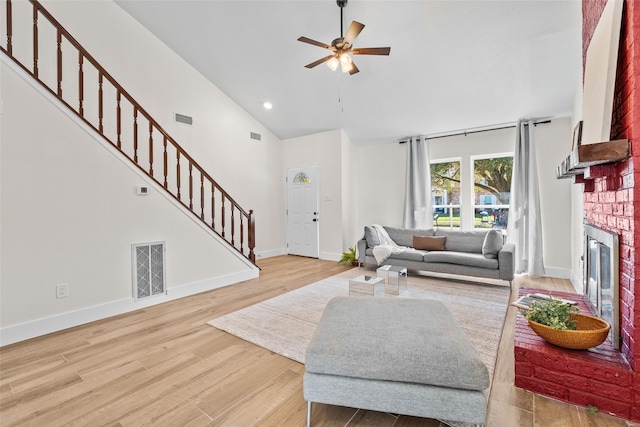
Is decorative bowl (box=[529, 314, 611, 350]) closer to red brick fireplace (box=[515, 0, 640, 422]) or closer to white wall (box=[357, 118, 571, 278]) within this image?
red brick fireplace (box=[515, 0, 640, 422])

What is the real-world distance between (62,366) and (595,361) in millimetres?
3704

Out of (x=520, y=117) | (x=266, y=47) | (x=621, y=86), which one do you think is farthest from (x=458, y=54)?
(x=266, y=47)

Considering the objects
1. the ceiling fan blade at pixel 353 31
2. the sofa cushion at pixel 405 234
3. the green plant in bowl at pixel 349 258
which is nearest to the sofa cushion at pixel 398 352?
the ceiling fan blade at pixel 353 31

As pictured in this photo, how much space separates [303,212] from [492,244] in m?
3.97

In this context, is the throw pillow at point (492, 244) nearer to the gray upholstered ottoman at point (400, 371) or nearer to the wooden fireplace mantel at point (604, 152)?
the wooden fireplace mantel at point (604, 152)

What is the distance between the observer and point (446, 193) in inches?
233

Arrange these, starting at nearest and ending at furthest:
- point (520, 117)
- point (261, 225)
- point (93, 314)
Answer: point (93, 314), point (520, 117), point (261, 225)

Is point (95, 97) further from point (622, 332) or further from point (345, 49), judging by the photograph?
point (622, 332)

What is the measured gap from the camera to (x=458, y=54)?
3793mm

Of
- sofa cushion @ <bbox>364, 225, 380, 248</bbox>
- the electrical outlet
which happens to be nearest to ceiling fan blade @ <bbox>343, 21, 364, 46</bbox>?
sofa cushion @ <bbox>364, 225, 380, 248</bbox>

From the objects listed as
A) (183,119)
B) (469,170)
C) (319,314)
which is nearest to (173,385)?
(319,314)

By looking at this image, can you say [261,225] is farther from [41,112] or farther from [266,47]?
[41,112]

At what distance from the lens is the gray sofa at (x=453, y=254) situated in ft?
13.6

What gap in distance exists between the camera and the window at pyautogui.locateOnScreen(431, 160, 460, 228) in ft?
19.0
